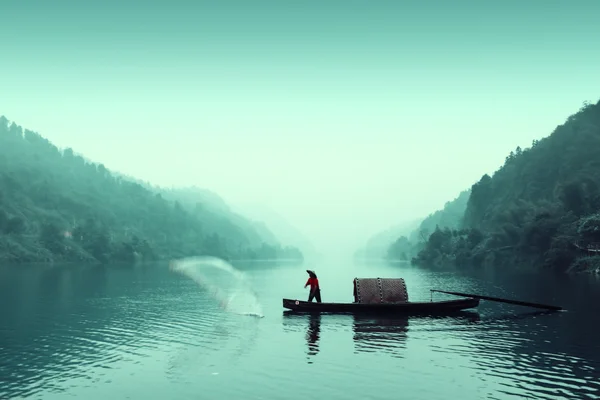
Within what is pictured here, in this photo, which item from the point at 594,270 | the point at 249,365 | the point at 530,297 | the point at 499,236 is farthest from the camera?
the point at 499,236

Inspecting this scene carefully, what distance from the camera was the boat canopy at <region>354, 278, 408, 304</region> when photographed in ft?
172

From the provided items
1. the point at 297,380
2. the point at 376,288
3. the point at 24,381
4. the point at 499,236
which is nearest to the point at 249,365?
the point at 297,380

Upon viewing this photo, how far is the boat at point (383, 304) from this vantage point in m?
50.8

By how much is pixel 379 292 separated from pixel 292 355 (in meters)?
22.9

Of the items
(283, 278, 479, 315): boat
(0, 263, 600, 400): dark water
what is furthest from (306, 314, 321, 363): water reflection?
(283, 278, 479, 315): boat

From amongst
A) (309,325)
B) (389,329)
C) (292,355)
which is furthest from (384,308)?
(292,355)

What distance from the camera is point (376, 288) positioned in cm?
5309

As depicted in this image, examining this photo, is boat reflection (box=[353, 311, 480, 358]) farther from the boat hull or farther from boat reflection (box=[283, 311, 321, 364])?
boat reflection (box=[283, 311, 321, 364])

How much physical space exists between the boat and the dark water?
8.21 ft

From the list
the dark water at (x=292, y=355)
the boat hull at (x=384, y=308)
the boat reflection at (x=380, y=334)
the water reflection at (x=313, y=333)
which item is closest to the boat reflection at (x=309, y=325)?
the water reflection at (x=313, y=333)

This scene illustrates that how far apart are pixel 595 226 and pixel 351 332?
341 feet

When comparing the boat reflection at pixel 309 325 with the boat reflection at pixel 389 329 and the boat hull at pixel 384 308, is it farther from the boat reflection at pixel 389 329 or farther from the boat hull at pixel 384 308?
the boat reflection at pixel 389 329

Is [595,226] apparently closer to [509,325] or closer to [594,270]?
[594,270]

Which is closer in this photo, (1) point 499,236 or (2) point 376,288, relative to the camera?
(2) point 376,288
